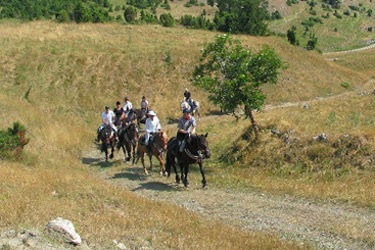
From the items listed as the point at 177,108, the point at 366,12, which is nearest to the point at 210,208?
the point at 177,108

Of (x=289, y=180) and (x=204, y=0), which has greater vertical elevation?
(x=204, y=0)

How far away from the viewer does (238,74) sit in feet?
79.5

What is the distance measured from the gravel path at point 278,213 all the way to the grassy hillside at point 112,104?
1028mm

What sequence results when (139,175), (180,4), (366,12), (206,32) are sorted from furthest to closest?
(366,12) → (180,4) → (206,32) → (139,175)

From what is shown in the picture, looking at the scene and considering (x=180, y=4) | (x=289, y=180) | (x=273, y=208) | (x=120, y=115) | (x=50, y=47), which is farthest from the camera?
(x=180, y=4)

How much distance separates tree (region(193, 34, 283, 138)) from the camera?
23.9 metres

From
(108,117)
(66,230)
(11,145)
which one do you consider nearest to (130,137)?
(108,117)

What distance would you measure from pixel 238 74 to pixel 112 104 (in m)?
20.3

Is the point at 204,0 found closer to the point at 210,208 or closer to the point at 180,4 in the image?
the point at 180,4

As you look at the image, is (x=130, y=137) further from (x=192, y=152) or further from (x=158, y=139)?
(x=192, y=152)

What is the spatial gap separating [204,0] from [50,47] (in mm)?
80883

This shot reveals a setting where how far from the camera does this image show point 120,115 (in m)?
28.5

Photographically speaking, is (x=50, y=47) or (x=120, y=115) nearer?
(x=120, y=115)

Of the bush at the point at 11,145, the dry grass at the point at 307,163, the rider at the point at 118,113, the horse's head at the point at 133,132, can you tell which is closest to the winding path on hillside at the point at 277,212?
the dry grass at the point at 307,163
